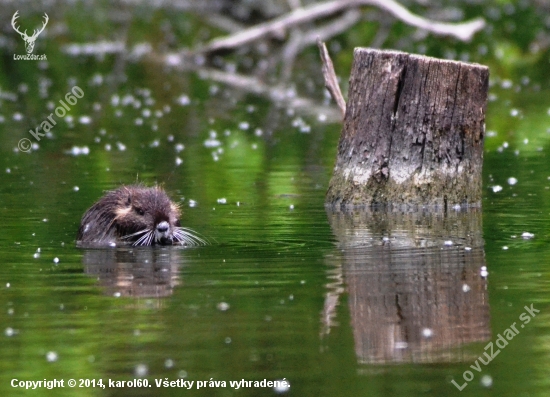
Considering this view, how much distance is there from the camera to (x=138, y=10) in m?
40.4

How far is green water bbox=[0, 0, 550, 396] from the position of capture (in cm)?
631

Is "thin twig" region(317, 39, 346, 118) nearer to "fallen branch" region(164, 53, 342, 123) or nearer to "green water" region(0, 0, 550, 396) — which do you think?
"green water" region(0, 0, 550, 396)

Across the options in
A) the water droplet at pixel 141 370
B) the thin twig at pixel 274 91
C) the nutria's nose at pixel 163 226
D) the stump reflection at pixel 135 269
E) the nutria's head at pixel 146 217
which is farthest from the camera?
the thin twig at pixel 274 91

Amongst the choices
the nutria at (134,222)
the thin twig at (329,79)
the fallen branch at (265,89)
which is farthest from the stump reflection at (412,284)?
the fallen branch at (265,89)

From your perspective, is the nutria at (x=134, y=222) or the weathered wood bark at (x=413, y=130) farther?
the weathered wood bark at (x=413, y=130)

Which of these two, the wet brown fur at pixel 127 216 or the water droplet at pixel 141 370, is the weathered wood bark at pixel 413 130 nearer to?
the wet brown fur at pixel 127 216

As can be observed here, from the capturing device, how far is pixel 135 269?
9164 millimetres

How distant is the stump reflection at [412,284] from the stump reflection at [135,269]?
4.03ft

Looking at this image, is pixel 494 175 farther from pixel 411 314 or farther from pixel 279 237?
pixel 411 314

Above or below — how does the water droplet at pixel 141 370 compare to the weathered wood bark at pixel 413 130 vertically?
below

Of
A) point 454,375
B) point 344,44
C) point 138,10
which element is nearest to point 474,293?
point 454,375

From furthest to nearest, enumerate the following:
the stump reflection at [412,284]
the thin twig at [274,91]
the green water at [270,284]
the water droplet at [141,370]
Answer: the thin twig at [274,91] → the stump reflection at [412,284] → the green water at [270,284] → the water droplet at [141,370]

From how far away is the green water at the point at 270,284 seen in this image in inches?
249

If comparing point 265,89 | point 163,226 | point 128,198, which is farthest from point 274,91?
point 163,226
